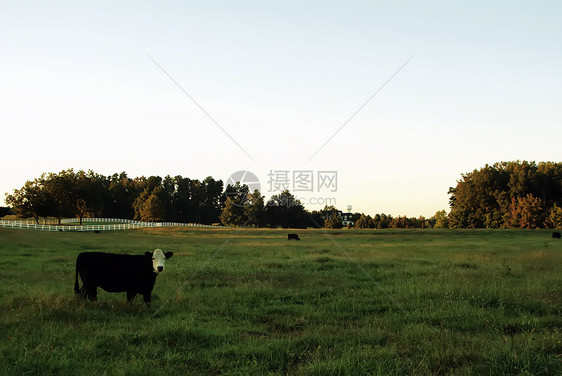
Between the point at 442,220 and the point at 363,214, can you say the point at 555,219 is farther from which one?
the point at 363,214

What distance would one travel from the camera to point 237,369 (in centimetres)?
624

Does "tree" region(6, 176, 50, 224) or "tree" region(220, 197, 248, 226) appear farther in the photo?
"tree" region(220, 197, 248, 226)

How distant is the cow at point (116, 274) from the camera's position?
10133 millimetres

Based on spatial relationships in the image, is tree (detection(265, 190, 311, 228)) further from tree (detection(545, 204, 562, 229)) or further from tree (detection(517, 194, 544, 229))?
tree (detection(545, 204, 562, 229))

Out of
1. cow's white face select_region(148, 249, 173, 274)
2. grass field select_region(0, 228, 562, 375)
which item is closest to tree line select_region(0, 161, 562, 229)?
grass field select_region(0, 228, 562, 375)

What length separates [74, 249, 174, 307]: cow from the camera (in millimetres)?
10133

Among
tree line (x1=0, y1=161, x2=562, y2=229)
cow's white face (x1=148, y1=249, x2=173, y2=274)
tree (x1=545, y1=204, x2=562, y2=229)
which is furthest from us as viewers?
tree line (x1=0, y1=161, x2=562, y2=229)

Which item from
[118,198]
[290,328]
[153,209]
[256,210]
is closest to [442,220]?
[256,210]

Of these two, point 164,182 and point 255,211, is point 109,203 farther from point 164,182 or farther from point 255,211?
point 255,211

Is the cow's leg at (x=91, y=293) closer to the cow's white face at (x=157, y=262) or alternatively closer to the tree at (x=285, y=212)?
the cow's white face at (x=157, y=262)

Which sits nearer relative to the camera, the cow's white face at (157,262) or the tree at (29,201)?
the cow's white face at (157,262)


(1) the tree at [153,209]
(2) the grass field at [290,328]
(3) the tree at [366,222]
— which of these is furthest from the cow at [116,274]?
(1) the tree at [153,209]

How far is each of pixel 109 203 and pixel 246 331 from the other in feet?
400

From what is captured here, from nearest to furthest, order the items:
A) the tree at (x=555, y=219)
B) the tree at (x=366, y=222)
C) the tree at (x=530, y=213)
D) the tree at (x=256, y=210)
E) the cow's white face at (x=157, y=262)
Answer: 1. the cow's white face at (x=157, y=262)
2. the tree at (x=555, y=219)
3. the tree at (x=530, y=213)
4. the tree at (x=366, y=222)
5. the tree at (x=256, y=210)
